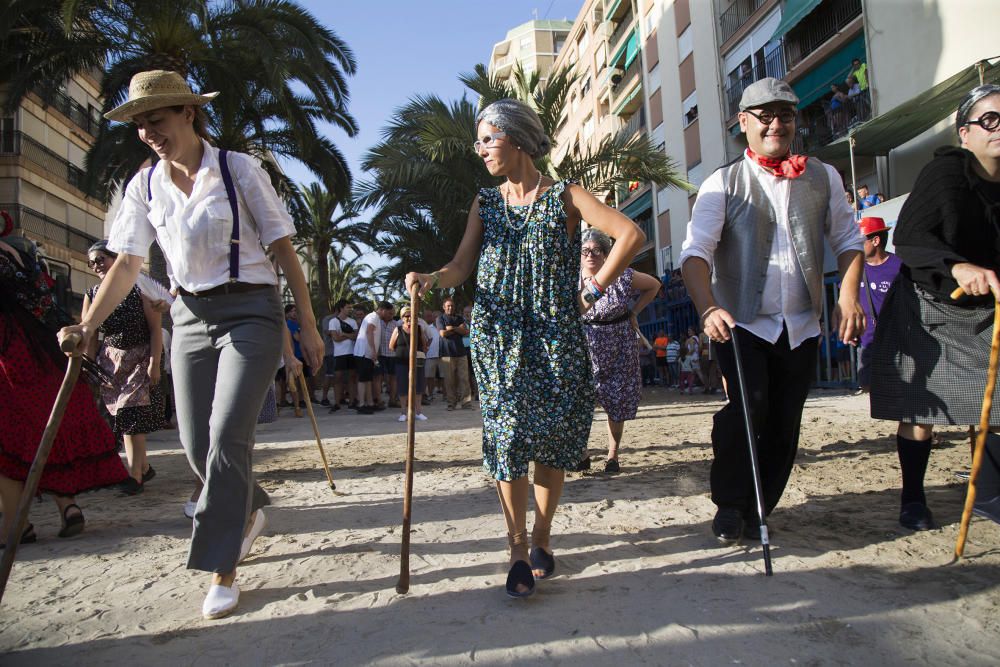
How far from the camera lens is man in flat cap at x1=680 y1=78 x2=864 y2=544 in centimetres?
362

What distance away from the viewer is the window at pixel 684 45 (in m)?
29.7

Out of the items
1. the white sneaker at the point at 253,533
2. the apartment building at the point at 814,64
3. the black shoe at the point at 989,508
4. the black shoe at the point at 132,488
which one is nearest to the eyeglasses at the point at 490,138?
→ the white sneaker at the point at 253,533

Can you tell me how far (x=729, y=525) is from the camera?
3.64 metres

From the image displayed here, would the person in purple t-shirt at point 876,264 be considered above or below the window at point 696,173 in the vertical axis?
below

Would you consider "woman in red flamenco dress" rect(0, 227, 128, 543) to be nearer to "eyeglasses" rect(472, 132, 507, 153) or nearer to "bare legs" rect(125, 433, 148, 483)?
"bare legs" rect(125, 433, 148, 483)

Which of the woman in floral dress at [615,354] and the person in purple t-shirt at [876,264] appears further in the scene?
the person in purple t-shirt at [876,264]

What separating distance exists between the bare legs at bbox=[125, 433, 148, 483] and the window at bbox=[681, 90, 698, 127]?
89.7 feet

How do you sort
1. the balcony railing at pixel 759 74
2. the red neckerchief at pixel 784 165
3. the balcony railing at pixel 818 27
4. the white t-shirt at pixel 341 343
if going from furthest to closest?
the balcony railing at pixel 759 74
the balcony railing at pixel 818 27
the white t-shirt at pixel 341 343
the red neckerchief at pixel 784 165

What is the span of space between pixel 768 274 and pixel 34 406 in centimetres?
407

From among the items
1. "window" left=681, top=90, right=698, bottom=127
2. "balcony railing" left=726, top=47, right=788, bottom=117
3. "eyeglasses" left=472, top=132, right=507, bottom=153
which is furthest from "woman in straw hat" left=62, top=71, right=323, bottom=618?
"window" left=681, top=90, right=698, bottom=127

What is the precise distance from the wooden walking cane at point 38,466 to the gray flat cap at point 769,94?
10.4 feet

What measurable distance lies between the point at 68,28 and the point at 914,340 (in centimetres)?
1275

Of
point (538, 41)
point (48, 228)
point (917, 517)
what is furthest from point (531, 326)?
point (538, 41)

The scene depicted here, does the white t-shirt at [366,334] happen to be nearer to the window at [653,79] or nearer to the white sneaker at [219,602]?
the white sneaker at [219,602]
